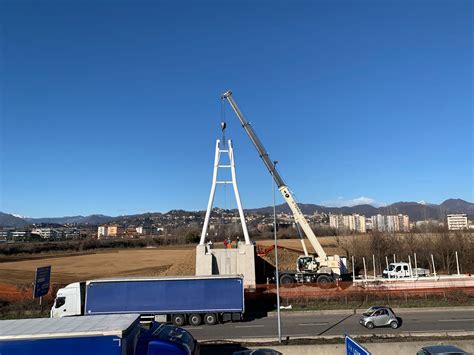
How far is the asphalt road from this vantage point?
2320 centimetres

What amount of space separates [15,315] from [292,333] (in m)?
21.1

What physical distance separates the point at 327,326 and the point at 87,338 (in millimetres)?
19216

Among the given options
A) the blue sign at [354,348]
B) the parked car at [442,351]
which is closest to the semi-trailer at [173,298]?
the parked car at [442,351]

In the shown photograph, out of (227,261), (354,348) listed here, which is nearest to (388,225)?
(227,261)

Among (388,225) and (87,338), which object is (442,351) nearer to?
(87,338)

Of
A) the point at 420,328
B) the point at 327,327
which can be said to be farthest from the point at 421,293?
the point at 327,327

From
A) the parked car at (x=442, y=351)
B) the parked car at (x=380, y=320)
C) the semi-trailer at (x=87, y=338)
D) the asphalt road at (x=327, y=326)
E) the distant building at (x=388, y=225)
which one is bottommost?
the asphalt road at (x=327, y=326)

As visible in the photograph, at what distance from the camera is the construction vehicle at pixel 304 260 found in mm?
36656

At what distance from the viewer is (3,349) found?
9477 millimetres

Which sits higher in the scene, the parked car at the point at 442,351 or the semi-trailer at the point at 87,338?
the semi-trailer at the point at 87,338

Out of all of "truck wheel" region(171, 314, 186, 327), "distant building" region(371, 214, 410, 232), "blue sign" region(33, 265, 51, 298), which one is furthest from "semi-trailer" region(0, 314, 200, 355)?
"distant building" region(371, 214, 410, 232)

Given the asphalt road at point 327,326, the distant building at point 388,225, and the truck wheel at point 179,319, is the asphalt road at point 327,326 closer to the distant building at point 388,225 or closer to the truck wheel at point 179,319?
the truck wheel at point 179,319

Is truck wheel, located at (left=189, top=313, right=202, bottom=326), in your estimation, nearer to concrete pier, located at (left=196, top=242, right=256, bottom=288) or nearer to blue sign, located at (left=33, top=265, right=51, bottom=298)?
concrete pier, located at (left=196, top=242, right=256, bottom=288)

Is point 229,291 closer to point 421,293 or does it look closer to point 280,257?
point 421,293
